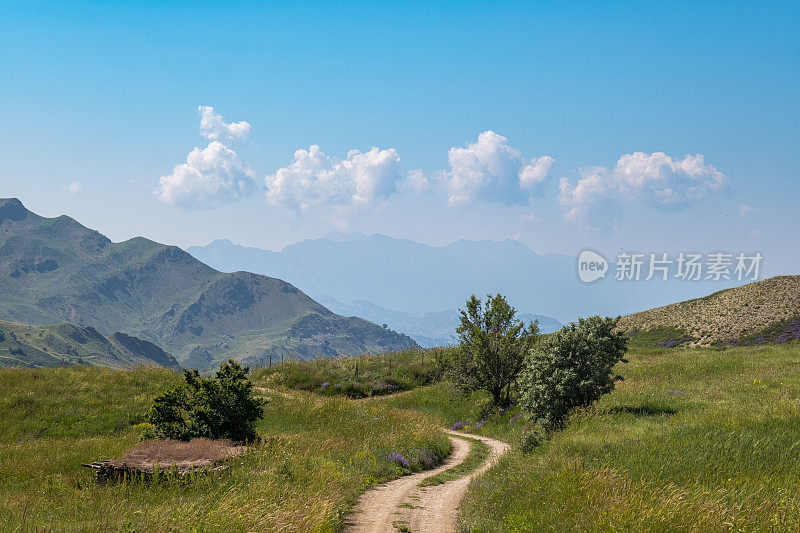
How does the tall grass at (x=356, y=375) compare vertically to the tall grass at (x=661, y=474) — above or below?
below

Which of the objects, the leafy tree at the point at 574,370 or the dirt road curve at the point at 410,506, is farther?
the leafy tree at the point at 574,370

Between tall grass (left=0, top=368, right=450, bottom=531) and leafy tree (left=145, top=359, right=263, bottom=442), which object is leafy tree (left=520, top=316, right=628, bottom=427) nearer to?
tall grass (left=0, top=368, right=450, bottom=531)

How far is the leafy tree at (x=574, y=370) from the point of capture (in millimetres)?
21172

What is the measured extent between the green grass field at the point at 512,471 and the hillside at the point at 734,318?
114ft

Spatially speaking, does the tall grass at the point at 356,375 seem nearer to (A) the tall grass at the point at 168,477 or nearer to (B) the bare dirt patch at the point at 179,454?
(A) the tall grass at the point at 168,477

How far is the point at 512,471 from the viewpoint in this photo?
14.8 metres

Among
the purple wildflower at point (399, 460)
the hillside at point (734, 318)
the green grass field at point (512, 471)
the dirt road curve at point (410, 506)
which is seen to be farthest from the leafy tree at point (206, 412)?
the hillside at point (734, 318)

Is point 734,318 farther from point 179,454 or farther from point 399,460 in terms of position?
point 179,454

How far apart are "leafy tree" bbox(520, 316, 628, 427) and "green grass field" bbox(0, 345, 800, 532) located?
3.74ft

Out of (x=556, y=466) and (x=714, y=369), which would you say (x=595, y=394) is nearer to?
(x=556, y=466)

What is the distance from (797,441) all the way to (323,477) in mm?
12933

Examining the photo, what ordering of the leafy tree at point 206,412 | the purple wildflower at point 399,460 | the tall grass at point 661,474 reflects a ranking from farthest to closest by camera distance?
the purple wildflower at point 399,460 < the leafy tree at point 206,412 < the tall grass at point 661,474

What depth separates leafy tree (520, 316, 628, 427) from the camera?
21.2m

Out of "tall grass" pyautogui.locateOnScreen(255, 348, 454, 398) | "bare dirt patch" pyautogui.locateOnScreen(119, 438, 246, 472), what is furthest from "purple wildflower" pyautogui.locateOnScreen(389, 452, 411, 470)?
"tall grass" pyautogui.locateOnScreen(255, 348, 454, 398)
